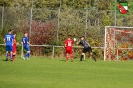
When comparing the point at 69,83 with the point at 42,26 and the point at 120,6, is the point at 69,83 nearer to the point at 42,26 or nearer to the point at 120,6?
the point at 42,26

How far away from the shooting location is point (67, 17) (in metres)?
42.0

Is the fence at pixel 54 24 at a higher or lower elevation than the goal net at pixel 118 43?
higher

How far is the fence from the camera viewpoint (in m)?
40.9

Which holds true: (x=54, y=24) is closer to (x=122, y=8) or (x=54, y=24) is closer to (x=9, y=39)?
(x=122, y=8)

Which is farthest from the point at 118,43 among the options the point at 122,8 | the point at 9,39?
the point at 9,39

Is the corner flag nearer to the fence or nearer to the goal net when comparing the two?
the fence

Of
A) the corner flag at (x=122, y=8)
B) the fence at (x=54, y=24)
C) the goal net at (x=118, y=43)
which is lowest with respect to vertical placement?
the goal net at (x=118, y=43)

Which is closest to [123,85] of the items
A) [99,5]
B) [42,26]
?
[42,26]

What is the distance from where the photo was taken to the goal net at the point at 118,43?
125ft

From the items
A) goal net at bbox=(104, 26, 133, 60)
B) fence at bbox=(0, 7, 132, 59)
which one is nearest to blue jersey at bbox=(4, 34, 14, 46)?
goal net at bbox=(104, 26, 133, 60)

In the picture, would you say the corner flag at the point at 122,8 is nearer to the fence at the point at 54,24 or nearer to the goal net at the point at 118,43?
the fence at the point at 54,24

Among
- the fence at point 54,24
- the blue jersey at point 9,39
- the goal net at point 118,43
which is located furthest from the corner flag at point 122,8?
the blue jersey at point 9,39

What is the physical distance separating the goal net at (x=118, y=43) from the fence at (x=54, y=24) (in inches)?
56.5

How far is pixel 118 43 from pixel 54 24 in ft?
18.7
